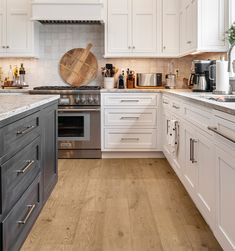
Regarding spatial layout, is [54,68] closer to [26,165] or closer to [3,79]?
[3,79]

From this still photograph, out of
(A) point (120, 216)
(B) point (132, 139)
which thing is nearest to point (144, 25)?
(B) point (132, 139)

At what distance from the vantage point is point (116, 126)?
5059 millimetres

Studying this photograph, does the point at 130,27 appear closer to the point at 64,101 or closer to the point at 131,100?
the point at 131,100

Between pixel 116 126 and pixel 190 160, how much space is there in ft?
7.02

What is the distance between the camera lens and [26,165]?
7.66 ft

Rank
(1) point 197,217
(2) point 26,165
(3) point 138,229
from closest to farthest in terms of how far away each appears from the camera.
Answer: (2) point 26,165 → (3) point 138,229 → (1) point 197,217

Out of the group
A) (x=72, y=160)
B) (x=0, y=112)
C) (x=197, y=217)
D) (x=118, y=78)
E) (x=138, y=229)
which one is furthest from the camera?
(x=118, y=78)

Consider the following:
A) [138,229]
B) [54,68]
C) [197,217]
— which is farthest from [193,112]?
[54,68]

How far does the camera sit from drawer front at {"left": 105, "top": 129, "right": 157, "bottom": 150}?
5.07m

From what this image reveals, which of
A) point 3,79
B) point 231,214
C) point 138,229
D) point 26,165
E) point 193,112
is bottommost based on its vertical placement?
point 138,229

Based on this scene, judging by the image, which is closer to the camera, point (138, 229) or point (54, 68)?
point (138, 229)

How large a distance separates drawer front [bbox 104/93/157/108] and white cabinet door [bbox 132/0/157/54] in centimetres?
70

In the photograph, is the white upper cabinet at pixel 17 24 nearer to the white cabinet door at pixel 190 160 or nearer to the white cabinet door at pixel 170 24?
the white cabinet door at pixel 170 24

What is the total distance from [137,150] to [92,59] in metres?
1.51
